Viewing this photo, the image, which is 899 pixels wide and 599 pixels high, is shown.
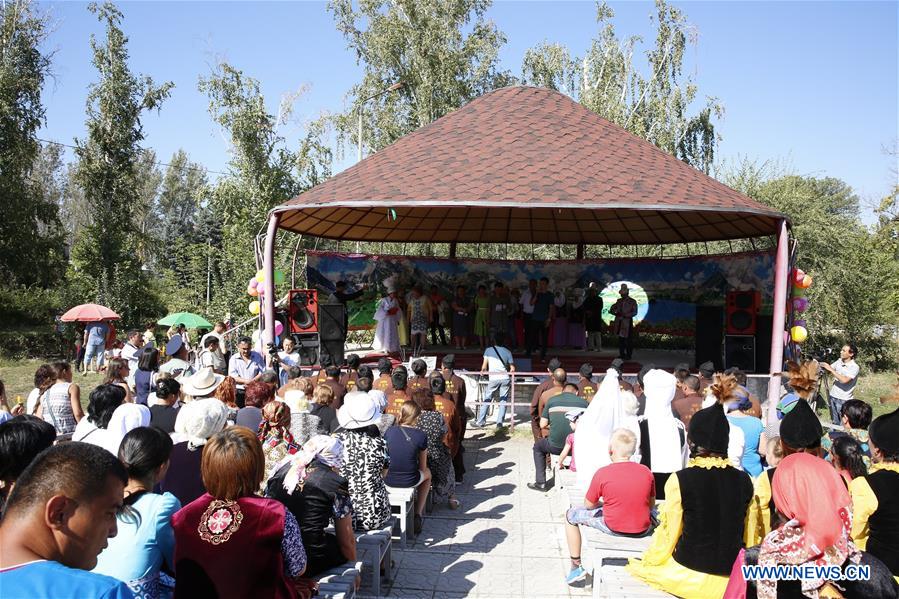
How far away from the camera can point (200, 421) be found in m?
3.90

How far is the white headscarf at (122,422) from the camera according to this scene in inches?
169

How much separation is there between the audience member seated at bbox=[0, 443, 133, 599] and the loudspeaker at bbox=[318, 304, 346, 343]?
38.4 ft

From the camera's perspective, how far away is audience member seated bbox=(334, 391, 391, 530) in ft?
14.6

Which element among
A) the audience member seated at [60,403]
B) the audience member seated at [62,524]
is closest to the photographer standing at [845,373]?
the audience member seated at [60,403]

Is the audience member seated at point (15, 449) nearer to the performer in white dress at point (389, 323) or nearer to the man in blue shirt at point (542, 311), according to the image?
the performer in white dress at point (389, 323)

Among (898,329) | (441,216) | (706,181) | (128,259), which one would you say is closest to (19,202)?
(128,259)

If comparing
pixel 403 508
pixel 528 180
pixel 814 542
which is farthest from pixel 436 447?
pixel 528 180

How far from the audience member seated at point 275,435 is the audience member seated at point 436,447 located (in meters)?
1.47

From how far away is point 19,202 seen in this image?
20.5 meters

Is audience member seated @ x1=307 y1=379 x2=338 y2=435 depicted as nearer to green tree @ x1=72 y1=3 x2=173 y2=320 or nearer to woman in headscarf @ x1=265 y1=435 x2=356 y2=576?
woman in headscarf @ x1=265 y1=435 x2=356 y2=576

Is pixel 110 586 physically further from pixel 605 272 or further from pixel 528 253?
pixel 528 253

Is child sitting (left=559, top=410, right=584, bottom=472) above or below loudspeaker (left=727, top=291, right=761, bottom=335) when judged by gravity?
below

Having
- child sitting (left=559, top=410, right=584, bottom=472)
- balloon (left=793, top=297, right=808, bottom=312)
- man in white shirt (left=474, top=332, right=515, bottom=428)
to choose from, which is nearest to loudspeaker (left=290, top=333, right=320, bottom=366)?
man in white shirt (left=474, top=332, right=515, bottom=428)

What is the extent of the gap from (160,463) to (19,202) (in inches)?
832
